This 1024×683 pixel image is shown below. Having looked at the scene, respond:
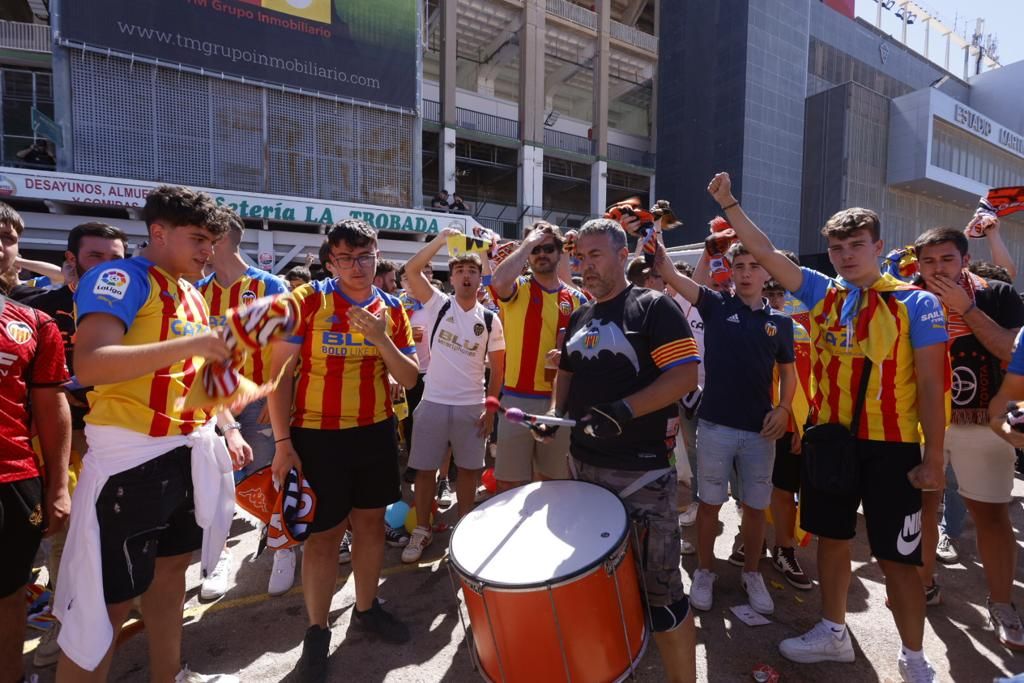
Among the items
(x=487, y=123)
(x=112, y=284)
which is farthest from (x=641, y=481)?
(x=487, y=123)

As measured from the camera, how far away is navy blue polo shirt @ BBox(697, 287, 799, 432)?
3.43 m

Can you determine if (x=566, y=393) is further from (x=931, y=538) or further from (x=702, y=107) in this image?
(x=702, y=107)

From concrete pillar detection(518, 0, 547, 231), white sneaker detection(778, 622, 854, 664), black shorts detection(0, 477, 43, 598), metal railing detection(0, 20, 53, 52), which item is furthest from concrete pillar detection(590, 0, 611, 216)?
black shorts detection(0, 477, 43, 598)

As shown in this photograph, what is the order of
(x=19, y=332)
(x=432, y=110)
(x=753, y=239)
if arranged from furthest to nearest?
(x=432, y=110)
(x=753, y=239)
(x=19, y=332)

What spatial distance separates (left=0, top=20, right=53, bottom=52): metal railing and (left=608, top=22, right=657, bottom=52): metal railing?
77.6ft

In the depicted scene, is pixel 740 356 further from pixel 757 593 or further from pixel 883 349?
pixel 757 593

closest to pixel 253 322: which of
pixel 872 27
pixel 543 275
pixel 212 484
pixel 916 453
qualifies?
pixel 212 484

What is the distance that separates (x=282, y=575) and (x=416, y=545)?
98cm

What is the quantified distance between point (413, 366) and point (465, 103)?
82.4 ft

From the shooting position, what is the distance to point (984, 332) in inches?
121

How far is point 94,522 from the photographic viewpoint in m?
2.08

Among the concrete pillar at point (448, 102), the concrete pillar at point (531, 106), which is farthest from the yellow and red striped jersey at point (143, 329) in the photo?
the concrete pillar at point (531, 106)

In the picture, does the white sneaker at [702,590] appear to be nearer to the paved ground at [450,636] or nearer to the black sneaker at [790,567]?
the paved ground at [450,636]

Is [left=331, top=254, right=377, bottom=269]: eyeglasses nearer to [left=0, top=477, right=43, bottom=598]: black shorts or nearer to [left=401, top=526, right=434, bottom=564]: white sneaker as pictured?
[left=0, top=477, right=43, bottom=598]: black shorts
